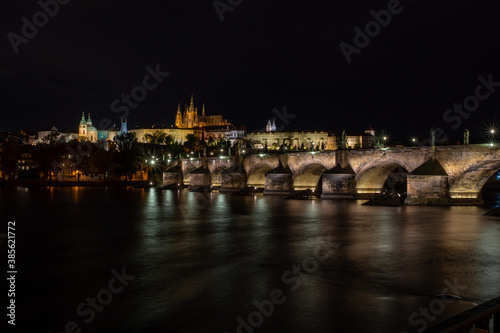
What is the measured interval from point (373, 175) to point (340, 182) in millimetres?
2902

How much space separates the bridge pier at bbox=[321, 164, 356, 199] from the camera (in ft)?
129

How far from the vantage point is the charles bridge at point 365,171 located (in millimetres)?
30984

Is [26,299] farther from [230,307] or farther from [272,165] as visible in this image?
[272,165]

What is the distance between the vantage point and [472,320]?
3631mm

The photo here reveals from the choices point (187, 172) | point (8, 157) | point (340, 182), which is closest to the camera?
point (340, 182)

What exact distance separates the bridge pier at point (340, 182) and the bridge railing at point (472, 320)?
117 ft

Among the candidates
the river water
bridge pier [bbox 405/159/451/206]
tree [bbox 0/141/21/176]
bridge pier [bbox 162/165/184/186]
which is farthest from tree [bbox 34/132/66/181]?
bridge pier [bbox 405/159/451/206]

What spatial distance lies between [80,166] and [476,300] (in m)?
73.9

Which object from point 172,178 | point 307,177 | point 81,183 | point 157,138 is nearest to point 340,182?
point 307,177

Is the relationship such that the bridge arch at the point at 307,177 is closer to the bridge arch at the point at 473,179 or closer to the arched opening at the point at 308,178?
the arched opening at the point at 308,178

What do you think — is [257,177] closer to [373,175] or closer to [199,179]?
[199,179]

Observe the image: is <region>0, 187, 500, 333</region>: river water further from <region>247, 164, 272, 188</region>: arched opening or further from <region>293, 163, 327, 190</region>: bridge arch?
<region>247, 164, 272, 188</region>: arched opening

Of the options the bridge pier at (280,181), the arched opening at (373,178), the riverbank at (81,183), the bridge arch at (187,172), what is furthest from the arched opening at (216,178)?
the arched opening at (373,178)

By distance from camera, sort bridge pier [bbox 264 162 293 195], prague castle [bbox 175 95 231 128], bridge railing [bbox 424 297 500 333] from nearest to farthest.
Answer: bridge railing [bbox 424 297 500 333] → bridge pier [bbox 264 162 293 195] → prague castle [bbox 175 95 231 128]
